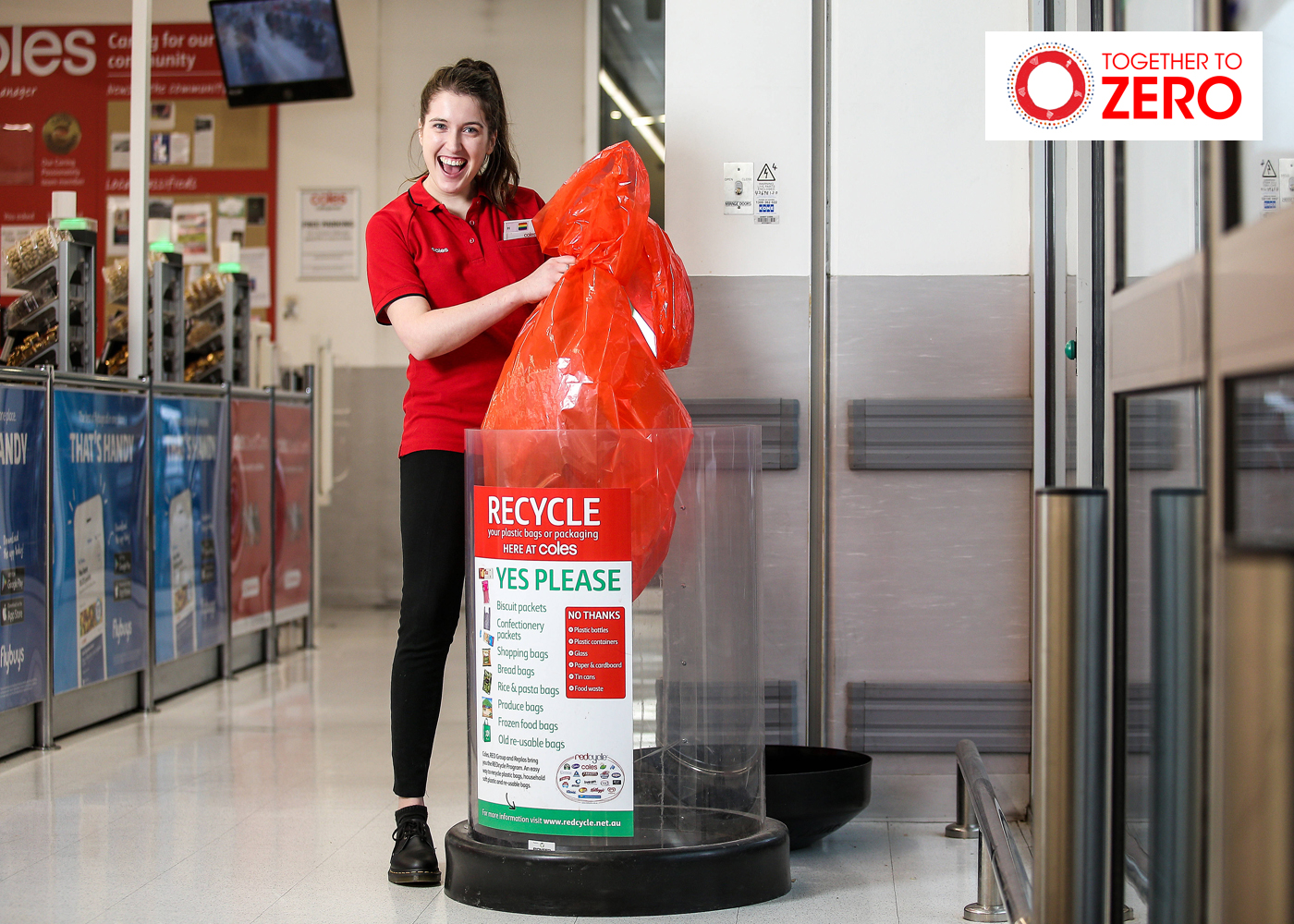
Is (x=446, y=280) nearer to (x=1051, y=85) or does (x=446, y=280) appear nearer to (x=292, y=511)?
(x=1051, y=85)

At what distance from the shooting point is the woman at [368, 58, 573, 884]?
84.4 inches

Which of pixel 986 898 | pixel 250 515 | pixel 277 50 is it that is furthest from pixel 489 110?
pixel 277 50

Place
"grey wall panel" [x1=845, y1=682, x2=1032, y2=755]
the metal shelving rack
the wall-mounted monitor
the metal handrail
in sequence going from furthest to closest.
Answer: the wall-mounted monitor < the metal shelving rack < "grey wall panel" [x1=845, y1=682, x2=1032, y2=755] < the metal handrail

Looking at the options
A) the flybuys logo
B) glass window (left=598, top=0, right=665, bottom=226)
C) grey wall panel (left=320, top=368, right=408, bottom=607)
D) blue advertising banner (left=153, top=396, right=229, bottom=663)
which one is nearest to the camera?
the flybuys logo

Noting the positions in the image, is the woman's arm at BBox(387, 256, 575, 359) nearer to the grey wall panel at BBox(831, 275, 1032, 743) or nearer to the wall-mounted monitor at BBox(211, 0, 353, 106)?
the grey wall panel at BBox(831, 275, 1032, 743)

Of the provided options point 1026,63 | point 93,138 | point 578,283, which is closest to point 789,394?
point 578,283

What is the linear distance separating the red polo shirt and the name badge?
1cm

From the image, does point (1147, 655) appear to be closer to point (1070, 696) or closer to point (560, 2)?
point (1070, 696)

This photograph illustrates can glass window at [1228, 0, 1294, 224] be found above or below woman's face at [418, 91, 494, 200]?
below

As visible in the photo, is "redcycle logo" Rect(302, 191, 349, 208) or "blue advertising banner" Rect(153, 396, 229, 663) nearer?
"blue advertising banner" Rect(153, 396, 229, 663)

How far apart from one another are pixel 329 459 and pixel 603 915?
4.91 meters

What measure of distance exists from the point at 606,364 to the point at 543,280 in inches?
7.3

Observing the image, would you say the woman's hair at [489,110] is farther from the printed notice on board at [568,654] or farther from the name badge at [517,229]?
the printed notice on board at [568,654]

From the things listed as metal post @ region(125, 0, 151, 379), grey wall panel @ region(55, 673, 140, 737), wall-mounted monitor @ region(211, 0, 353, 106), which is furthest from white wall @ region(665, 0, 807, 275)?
wall-mounted monitor @ region(211, 0, 353, 106)
